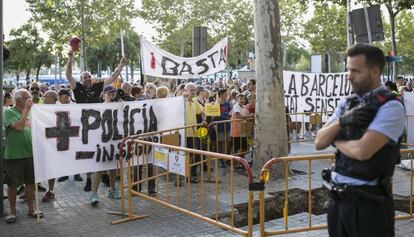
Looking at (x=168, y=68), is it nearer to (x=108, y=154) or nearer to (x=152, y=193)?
(x=108, y=154)

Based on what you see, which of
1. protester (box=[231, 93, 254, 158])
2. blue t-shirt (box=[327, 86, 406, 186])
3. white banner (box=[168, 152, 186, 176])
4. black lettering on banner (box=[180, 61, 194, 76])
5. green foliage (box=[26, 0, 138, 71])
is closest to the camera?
blue t-shirt (box=[327, 86, 406, 186])

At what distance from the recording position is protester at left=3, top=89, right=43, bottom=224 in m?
6.78

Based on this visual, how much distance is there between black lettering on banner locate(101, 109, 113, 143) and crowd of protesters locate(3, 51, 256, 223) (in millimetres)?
596

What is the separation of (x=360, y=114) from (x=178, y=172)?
3404 millimetres

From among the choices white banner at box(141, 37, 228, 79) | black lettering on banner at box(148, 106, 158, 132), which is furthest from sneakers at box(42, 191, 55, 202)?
white banner at box(141, 37, 228, 79)

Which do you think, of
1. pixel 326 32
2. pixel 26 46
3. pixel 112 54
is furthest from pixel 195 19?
pixel 112 54

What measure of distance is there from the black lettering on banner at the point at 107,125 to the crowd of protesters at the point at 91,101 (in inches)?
23.5

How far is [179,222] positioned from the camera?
648 cm

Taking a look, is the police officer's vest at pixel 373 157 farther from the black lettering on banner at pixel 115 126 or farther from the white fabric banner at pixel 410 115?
the white fabric banner at pixel 410 115

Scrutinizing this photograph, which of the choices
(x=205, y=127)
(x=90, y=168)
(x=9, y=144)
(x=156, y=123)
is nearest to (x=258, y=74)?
(x=205, y=127)

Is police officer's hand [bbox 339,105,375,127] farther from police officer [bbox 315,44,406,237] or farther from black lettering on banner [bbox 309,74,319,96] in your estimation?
black lettering on banner [bbox 309,74,319,96]

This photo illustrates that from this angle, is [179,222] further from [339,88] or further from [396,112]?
[339,88]

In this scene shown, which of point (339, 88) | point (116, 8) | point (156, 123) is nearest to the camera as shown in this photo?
point (156, 123)

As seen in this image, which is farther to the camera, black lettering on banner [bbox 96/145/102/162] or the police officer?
black lettering on banner [bbox 96/145/102/162]
